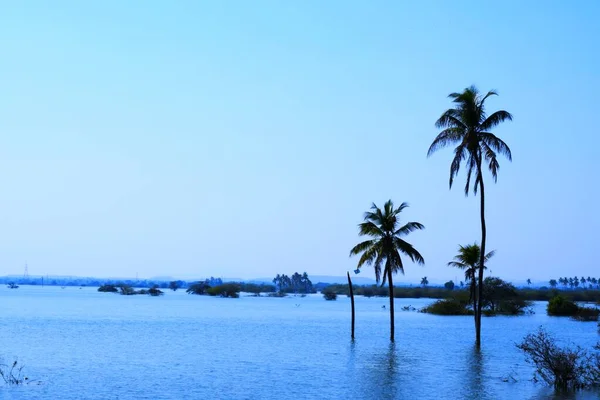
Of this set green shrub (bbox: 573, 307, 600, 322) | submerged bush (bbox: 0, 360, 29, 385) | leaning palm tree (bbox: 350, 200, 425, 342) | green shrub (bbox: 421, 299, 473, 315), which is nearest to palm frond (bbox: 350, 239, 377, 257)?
leaning palm tree (bbox: 350, 200, 425, 342)

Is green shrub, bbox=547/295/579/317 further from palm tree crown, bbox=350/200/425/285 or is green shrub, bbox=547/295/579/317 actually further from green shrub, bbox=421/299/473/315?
palm tree crown, bbox=350/200/425/285

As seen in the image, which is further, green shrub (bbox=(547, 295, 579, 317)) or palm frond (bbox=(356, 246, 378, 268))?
green shrub (bbox=(547, 295, 579, 317))

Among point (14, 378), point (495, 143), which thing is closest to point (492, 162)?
point (495, 143)

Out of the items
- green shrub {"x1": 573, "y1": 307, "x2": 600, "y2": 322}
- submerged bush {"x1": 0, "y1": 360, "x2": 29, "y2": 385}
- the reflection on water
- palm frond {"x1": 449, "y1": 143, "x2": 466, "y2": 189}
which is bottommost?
submerged bush {"x1": 0, "y1": 360, "x2": 29, "y2": 385}

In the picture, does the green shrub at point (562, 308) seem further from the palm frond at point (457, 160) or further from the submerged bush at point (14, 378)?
the submerged bush at point (14, 378)

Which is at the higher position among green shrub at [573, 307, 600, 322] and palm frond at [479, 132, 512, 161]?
palm frond at [479, 132, 512, 161]

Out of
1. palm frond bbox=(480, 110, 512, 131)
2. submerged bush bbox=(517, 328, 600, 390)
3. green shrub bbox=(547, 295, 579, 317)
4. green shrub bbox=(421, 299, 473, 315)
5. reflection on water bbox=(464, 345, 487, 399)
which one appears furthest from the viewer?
green shrub bbox=(421, 299, 473, 315)

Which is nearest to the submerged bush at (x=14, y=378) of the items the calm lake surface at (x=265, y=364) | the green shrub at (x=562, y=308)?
the calm lake surface at (x=265, y=364)

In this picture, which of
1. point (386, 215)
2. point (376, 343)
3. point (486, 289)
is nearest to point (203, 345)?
point (376, 343)

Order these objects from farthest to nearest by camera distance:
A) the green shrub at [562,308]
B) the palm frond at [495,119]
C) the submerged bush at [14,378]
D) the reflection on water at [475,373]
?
the green shrub at [562,308] < the palm frond at [495,119] < the submerged bush at [14,378] < the reflection on water at [475,373]

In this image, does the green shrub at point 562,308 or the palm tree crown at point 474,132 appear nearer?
the palm tree crown at point 474,132

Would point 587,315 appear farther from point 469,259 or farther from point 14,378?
point 14,378

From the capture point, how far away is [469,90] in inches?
1586

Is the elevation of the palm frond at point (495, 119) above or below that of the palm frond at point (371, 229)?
above
